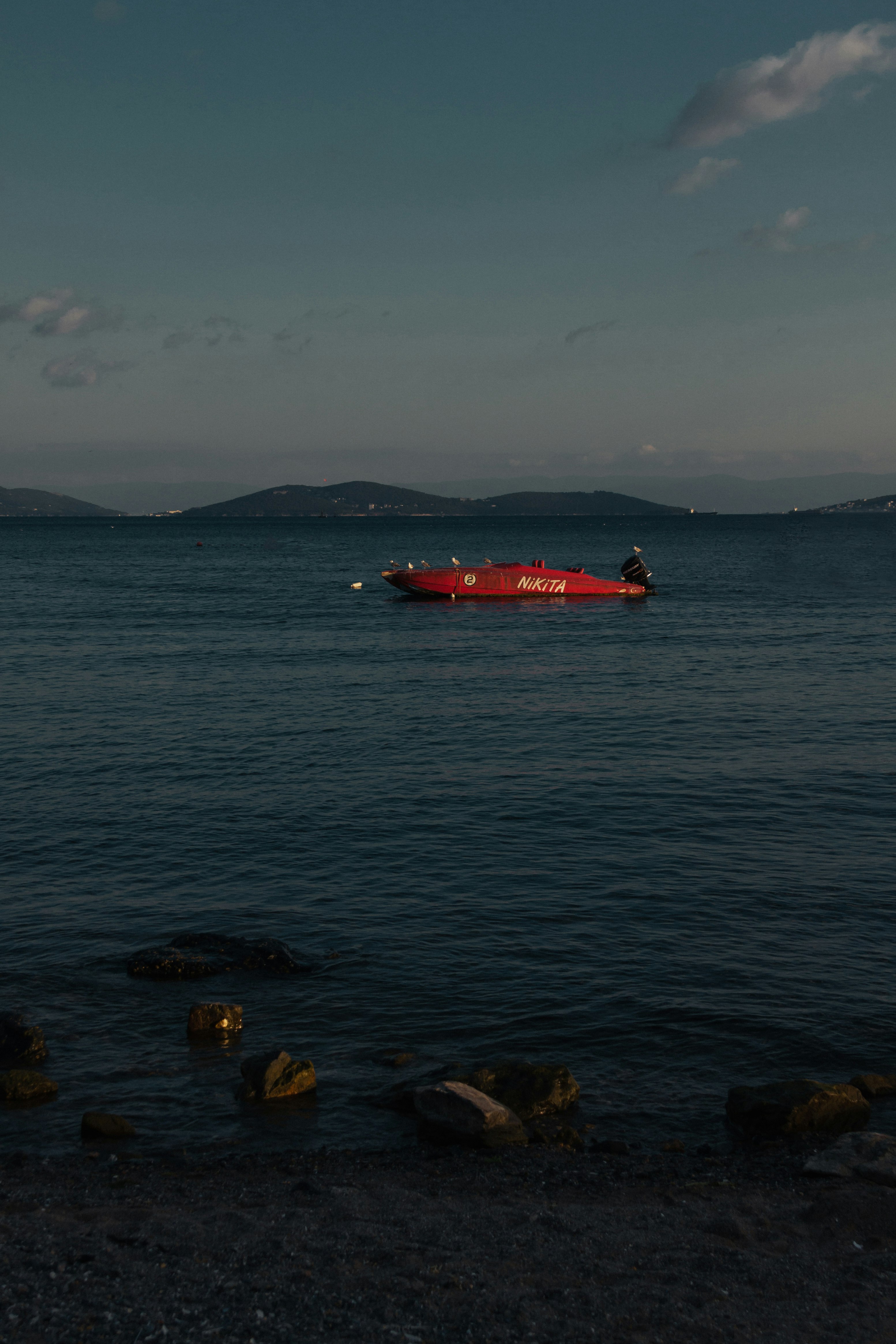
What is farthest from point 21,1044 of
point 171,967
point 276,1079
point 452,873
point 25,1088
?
point 452,873

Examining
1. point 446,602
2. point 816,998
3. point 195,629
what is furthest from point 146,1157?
point 446,602

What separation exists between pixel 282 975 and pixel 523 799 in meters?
11.6

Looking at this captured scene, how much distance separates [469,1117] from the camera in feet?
43.0

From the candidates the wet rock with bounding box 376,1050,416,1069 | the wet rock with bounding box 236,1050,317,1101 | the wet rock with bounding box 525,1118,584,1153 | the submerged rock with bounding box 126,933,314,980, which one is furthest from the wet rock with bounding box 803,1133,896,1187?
the submerged rock with bounding box 126,933,314,980

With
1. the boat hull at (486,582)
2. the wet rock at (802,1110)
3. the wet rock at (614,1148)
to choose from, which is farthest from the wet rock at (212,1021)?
the boat hull at (486,582)

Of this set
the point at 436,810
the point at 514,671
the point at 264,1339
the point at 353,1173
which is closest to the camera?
the point at 264,1339

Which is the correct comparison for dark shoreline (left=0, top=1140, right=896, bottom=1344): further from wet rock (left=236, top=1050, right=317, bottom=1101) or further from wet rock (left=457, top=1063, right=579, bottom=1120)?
wet rock (left=236, top=1050, right=317, bottom=1101)

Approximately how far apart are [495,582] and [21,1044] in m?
71.9

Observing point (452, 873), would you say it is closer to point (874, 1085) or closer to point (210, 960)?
point (210, 960)

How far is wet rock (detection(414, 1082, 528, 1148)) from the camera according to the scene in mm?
13062

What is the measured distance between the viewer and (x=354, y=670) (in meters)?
51.4

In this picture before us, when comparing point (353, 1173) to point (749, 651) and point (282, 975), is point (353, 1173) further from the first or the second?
point (749, 651)

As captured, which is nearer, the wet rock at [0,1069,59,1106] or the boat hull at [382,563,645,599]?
the wet rock at [0,1069,59,1106]

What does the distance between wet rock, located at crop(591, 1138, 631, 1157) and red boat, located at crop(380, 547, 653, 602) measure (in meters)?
70.5
